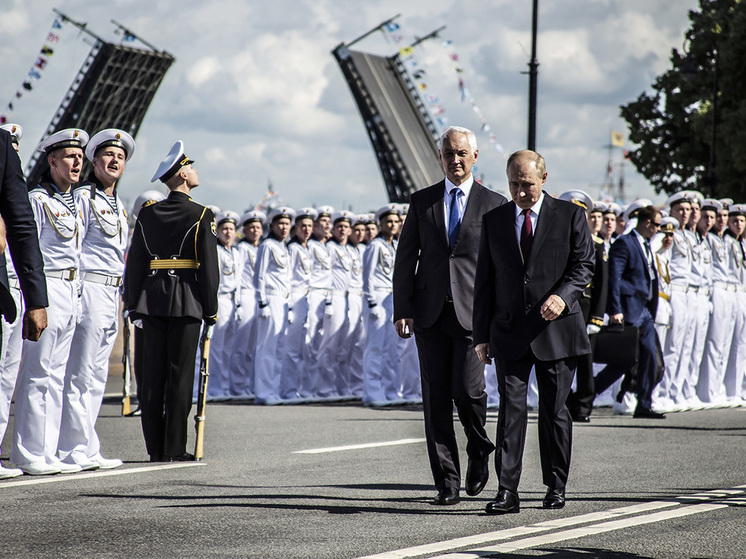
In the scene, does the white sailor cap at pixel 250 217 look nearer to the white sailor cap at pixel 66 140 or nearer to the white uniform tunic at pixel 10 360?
the white sailor cap at pixel 66 140

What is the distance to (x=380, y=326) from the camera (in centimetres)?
1485

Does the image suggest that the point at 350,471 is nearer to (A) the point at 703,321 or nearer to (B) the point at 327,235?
(A) the point at 703,321

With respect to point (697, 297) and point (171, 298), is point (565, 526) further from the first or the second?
point (697, 297)

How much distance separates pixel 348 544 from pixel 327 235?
36.1ft

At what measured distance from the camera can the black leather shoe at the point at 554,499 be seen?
6.27m

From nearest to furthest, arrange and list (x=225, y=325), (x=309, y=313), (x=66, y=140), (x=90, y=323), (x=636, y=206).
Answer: (x=66, y=140) < (x=90, y=323) < (x=636, y=206) < (x=309, y=313) < (x=225, y=325)

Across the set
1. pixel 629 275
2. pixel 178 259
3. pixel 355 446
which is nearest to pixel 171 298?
pixel 178 259

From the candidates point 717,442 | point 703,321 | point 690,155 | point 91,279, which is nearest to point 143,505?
point 91,279

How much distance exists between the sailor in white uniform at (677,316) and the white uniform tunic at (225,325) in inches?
212

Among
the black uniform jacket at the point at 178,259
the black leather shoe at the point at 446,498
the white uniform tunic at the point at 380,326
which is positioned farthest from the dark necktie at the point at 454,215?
the white uniform tunic at the point at 380,326

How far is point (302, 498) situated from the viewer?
21.6 ft

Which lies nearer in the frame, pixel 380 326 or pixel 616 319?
pixel 616 319

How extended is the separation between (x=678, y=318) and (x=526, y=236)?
768 centimetres

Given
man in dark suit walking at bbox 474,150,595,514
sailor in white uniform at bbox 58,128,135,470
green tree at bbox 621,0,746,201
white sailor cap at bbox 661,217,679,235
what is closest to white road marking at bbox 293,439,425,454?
sailor in white uniform at bbox 58,128,135,470
